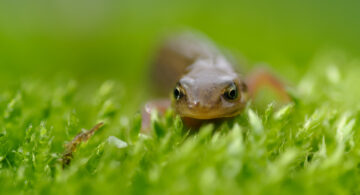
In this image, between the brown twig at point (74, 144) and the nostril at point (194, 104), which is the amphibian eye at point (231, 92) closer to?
the nostril at point (194, 104)

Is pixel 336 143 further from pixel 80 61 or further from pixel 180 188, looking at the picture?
pixel 80 61

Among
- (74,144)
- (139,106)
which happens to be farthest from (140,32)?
(74,144)

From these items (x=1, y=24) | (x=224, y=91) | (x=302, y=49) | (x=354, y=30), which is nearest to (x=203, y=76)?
(x=224, y=91)

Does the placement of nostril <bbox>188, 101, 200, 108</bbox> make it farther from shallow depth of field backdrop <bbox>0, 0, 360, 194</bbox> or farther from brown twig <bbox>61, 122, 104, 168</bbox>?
brown twig <bbox>61, 122, 104, 168</bbox>

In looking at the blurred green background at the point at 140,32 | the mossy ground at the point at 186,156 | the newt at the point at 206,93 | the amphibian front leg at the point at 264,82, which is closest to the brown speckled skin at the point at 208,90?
the newt at the point at 206,93

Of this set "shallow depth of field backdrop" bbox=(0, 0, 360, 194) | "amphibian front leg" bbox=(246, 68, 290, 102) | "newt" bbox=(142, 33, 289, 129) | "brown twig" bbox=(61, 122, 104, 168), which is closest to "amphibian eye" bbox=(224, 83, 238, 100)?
"newt" bbox=(142, 33, 289, 129)

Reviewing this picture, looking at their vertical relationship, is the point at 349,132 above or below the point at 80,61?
above

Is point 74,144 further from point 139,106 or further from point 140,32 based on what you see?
point 140,32
